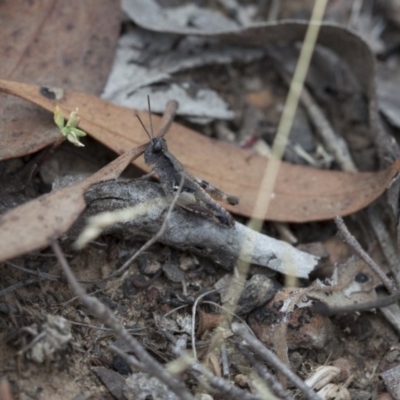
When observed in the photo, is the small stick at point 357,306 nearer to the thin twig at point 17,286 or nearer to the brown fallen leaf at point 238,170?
the brown fallen leaf at point 238,170

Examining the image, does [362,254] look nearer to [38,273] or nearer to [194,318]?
[194,318]

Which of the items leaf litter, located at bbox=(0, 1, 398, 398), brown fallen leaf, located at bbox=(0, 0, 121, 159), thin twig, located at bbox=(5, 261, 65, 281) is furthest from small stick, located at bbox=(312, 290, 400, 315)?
brown fallen leaf, located at bbox=(0, 0, 121, 159)

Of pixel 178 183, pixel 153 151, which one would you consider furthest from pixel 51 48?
pixel 178 183

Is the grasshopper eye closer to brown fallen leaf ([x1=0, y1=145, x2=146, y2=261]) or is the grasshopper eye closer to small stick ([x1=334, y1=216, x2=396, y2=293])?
brown fallen leaf ([x1=0, y1=145, x2=146, y2=261])

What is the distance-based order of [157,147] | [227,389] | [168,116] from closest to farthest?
[227,389]
[157,147]
[168,116]

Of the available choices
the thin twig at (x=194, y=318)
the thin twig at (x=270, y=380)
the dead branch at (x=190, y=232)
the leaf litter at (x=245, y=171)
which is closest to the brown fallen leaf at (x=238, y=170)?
the leaf litter at (x=245, y=171)

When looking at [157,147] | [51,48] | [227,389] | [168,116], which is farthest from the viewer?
[51,48]
